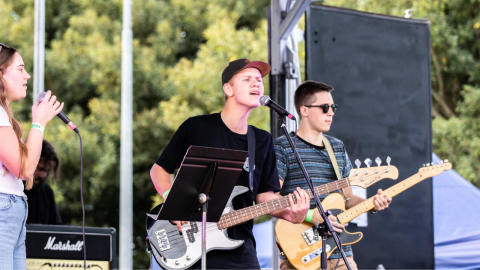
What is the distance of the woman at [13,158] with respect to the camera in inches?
103

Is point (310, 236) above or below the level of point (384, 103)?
below

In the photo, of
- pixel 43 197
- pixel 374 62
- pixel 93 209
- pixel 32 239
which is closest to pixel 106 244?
pixel 32 239

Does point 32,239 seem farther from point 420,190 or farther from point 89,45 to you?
point 89,45

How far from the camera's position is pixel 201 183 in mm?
2793

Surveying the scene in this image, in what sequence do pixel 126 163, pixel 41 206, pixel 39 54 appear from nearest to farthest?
pixel 41 206, pixel 39 54, pixel 126 163

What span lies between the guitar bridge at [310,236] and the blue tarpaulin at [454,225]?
166cm

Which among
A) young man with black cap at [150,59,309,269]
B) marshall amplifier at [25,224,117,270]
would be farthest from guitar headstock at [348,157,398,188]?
marshall amplifier at [25,224,117,270]

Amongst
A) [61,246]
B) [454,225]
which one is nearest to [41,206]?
[61,246]

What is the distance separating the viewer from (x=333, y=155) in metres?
4.21

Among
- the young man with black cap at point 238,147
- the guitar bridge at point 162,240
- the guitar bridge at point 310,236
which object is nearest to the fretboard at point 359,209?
Result: the guitar bridge at point 310,236

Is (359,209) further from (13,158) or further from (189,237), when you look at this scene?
(13,158)

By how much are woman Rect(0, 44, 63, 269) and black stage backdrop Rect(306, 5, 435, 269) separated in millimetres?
2930

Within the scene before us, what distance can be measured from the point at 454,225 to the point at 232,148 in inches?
152

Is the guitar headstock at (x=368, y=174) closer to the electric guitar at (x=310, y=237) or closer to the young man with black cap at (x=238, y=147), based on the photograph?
the electric guitar at (x=310, y=237)
